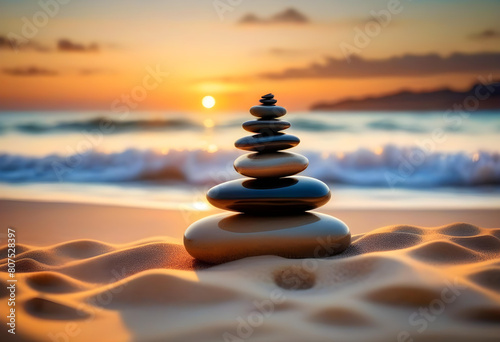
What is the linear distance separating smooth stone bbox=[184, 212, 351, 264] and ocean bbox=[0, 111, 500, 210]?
2288 mm

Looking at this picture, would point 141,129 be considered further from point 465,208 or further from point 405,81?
point 465,208

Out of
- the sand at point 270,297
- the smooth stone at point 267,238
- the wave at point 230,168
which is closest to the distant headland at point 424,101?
the wave at point 230,168

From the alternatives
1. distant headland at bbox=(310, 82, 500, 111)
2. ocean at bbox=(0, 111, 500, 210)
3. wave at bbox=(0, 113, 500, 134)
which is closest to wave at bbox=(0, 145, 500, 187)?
ocean at bbox=(0, 111, 500, 210)

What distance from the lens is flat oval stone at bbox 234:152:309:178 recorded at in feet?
9.25

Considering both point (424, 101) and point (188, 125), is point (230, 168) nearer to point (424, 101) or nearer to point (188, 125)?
point (188, 125)

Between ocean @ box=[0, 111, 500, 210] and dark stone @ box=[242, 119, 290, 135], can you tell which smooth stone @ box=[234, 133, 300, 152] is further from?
ocean @ box=[0, 111, 500, 210]

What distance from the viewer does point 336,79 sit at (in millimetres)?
10531

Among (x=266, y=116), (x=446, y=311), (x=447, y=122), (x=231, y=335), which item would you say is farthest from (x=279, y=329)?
(x=447, y=122)

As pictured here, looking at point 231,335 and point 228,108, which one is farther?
point 228,108

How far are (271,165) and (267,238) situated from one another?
0.46 meters

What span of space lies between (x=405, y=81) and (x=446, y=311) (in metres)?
10.1

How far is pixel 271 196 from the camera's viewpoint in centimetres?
274

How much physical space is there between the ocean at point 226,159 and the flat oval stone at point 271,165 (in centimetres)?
227

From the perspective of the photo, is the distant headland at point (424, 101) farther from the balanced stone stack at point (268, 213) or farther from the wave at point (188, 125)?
the balanced stone stack at point (268, 213)
